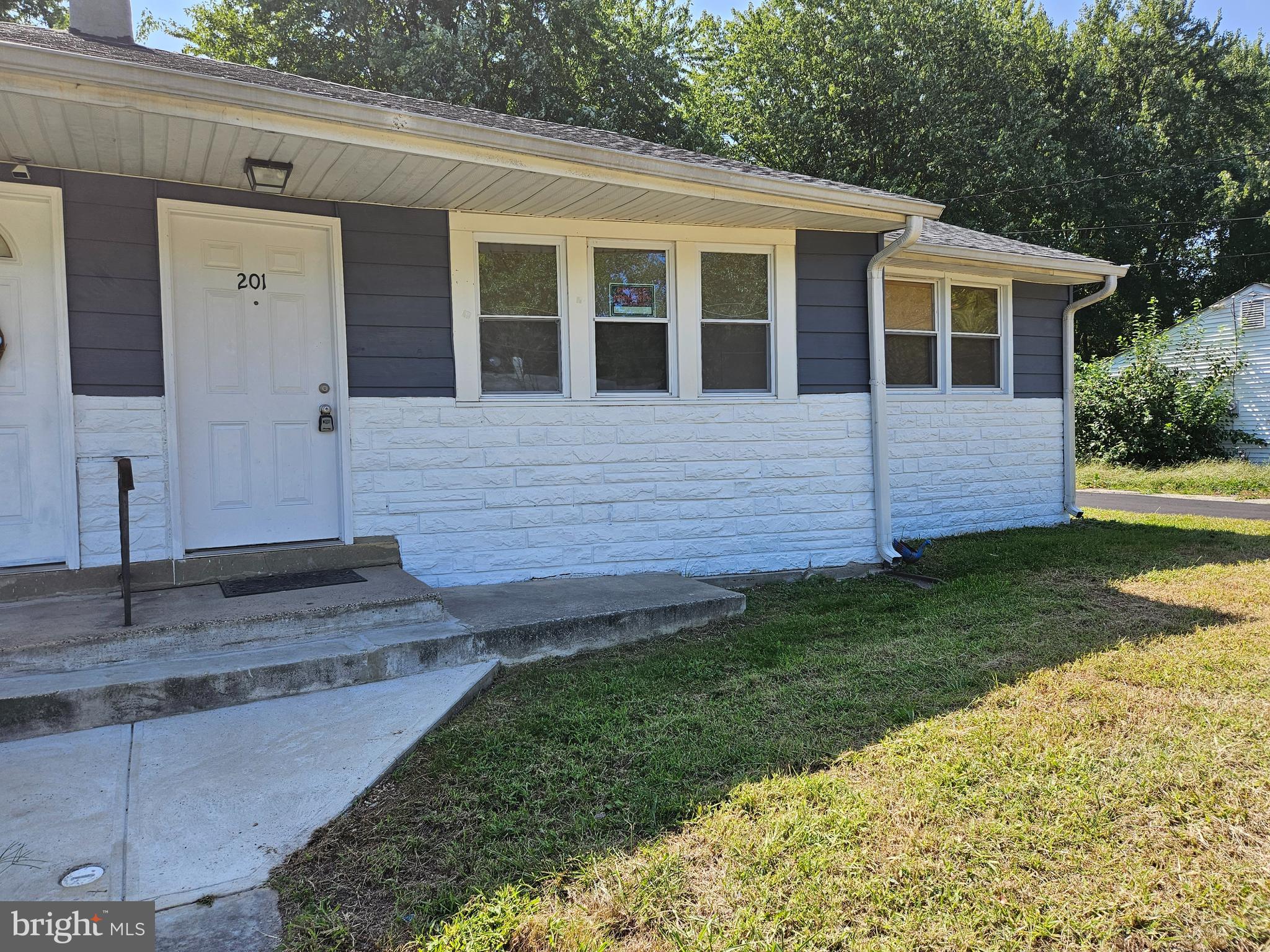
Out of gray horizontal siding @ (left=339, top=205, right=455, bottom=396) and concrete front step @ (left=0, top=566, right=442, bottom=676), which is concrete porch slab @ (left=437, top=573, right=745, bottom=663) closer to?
concrete front step @ (left=0, top=566, right=442, bottom=676)

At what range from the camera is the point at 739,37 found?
21453mm

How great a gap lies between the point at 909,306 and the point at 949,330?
51 centimetres

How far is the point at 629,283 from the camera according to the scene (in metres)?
6.11

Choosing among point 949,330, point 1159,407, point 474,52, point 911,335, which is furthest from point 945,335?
point 474,52

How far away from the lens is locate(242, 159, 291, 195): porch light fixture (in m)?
4.47

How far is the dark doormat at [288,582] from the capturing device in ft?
15.0

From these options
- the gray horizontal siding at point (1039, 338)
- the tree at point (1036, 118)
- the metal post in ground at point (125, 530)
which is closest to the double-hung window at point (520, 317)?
the metal post in ground at point (125, 530)

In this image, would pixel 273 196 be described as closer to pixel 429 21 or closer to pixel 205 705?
pixel 205 705

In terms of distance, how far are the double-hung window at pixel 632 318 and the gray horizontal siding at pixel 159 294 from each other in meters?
1.11

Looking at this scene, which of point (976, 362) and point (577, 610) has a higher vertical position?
point (976, 362)

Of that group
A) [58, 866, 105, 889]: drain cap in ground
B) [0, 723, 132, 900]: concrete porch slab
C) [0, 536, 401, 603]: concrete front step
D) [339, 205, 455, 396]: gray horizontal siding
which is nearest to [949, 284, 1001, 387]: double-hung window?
[339, 205, 455, 396]: gray horizontal siding

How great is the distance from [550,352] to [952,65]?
1857 cm

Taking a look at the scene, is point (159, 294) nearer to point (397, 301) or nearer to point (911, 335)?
point (397, 301)

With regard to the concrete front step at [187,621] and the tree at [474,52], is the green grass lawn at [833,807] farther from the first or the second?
the tree at [474,52]
